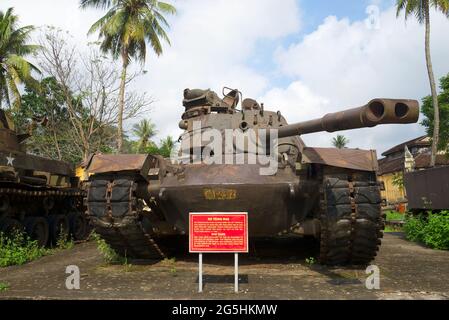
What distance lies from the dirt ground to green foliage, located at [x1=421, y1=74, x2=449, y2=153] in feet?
71.8

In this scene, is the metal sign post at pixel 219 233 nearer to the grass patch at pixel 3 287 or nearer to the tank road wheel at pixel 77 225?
the grass patch at pixel 3 287

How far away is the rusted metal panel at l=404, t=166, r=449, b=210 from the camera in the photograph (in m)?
10.9

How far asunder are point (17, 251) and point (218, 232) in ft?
18.3

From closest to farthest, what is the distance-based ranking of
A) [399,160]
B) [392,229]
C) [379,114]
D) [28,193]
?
[379,114] → [28,193] → [392,229] → [399,160]

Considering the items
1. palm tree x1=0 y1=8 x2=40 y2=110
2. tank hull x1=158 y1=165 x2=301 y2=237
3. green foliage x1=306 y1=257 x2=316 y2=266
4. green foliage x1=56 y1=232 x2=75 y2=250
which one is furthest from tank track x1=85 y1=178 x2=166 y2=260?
palm tree x1=0 y1=8 x2=40 y2=110

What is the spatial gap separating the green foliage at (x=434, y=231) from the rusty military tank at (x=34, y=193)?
951 cm

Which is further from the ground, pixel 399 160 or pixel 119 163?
pixel 399 160

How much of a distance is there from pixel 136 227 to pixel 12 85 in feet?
70.0

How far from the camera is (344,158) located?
639 cm

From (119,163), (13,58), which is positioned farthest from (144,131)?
(119,163)

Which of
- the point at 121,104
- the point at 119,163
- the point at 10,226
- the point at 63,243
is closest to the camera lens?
the point at 119,163

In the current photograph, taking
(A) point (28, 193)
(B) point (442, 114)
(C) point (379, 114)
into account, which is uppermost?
(B) point (442, 114)

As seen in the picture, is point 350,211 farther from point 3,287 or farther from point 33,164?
point 33,164

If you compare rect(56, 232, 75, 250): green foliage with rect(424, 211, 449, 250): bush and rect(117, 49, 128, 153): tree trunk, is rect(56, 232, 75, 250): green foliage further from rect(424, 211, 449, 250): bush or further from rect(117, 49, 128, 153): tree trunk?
rect(424, 211, 449, 250): bush
